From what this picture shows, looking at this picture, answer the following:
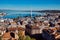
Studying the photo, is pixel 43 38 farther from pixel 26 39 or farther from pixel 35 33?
pixel 26 39

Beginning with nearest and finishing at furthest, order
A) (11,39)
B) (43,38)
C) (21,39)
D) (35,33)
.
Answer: (21,39), (11,39), (43,38), (35,33)

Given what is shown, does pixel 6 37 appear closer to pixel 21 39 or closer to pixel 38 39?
pixel 21 39

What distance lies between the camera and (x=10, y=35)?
13945 millimetres

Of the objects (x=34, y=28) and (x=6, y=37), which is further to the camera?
(x=34, y=28)

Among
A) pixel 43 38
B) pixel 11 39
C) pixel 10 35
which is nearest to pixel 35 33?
pixel 43 38

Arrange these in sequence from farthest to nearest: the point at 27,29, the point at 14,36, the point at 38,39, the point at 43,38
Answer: the point at 27,29 → the point at 43,38 → the point at 38,39 → the point at 14,36

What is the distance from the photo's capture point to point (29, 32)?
19219mm

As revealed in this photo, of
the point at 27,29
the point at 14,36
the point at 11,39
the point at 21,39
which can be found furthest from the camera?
the point at 27,29

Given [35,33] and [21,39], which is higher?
[21,39]

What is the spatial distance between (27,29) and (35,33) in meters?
1.55

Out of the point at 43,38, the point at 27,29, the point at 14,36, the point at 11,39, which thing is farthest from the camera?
the point at 27,29

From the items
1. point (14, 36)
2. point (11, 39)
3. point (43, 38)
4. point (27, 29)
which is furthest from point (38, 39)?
point (27, 29)

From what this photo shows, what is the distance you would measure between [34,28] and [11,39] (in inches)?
274

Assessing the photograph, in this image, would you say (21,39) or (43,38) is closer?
(21,39)
